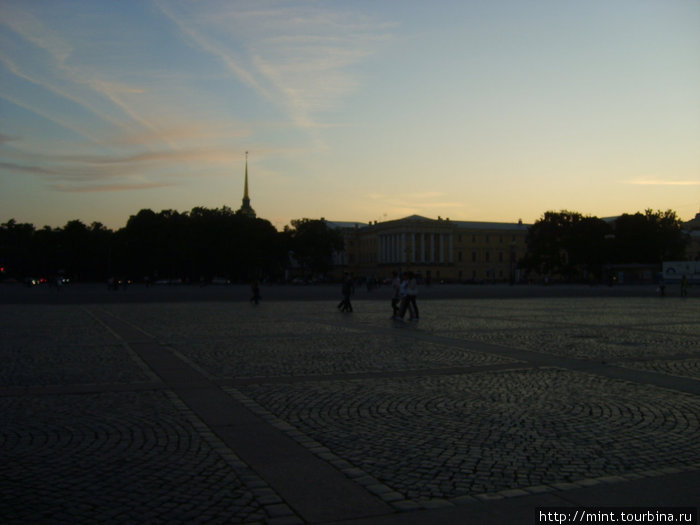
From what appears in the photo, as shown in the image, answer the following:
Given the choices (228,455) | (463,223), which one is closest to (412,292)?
(228,455)

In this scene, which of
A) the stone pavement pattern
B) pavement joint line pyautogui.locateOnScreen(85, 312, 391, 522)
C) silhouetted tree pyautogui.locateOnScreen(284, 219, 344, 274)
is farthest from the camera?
silhouetted tree pyautogui.locateOnScreen(284, 219, 344, 274)

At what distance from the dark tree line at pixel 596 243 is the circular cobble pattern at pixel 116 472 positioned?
330 ft

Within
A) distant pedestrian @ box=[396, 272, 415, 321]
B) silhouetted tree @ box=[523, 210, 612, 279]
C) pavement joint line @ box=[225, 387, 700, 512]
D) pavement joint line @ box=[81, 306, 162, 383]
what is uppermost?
silhouetted tree @ box=[523, 210, 612, 279]

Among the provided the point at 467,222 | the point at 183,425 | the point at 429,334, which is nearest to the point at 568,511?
the point at 183,425

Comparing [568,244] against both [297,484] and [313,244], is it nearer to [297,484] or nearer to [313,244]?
[313,244]

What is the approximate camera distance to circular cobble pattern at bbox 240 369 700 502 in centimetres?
538

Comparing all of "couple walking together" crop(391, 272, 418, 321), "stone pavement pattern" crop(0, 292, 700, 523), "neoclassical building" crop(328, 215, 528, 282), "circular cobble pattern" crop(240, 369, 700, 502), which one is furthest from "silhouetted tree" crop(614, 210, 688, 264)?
"circular cobble pattern" crop(240, 369, 700, 502)

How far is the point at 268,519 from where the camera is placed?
436cm

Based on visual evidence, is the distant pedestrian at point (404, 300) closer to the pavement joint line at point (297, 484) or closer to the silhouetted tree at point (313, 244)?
the pavement joint line at point (297, 484)

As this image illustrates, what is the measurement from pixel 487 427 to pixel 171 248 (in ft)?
339

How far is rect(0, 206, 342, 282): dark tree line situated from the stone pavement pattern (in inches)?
3686

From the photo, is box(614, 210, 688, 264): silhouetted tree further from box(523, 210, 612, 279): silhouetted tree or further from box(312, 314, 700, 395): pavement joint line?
box(312, 314, 700, 395): pavement joint line

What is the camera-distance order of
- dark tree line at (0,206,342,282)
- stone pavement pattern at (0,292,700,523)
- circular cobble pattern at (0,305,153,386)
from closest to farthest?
stone pavement pattern at (0,292,700,523), circular cobble pattern at (0,305,153,386), dark tree line at (0,206,342,282)

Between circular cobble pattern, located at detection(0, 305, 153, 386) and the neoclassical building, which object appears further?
the neoclassical building
